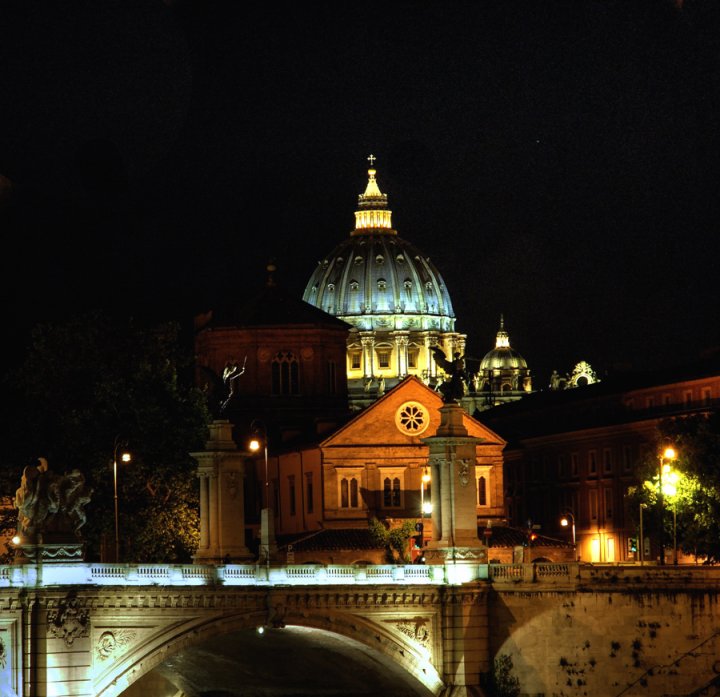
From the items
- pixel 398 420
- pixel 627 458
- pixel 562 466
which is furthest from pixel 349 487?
pixel 562 466

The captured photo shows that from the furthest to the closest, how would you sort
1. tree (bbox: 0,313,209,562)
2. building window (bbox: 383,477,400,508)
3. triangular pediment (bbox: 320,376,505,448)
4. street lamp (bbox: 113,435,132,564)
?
triangular pediment (bbox: 320,376,505,448) → building window (bbox: 383,477,400,508) → tree (bbox: 0,313,209,562) → street lamp (bbox: 113,435,132,564)

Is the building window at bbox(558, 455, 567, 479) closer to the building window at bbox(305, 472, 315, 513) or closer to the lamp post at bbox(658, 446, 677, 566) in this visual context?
the building window at bbox(305, 472, 315, 513)

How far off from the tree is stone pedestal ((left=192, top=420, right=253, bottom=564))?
31.9 ft

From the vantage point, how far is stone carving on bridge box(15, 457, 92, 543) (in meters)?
83.0

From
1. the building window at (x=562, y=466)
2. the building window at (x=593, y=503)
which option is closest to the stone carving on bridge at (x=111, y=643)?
the building window at (x=593, y=503)

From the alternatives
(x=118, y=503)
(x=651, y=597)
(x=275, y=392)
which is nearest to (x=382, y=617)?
(x=651, y=597)

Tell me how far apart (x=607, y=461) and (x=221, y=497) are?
173ft

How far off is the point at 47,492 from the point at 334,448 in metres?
55.4

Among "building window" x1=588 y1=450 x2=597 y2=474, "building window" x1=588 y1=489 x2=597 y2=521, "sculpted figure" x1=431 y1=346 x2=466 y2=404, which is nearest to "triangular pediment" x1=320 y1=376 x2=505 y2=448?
"building window" x1=588 y1=489 x2=597 y2=521

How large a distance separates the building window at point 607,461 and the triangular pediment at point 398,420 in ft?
35.0

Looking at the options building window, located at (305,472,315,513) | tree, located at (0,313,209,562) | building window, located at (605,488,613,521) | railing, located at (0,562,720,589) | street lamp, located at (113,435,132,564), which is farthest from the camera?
building window, located at (605,488,613,521)

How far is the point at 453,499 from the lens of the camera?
297 ft

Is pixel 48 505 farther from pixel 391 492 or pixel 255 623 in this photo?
pixel 391 492

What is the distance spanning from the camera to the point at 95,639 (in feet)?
273
